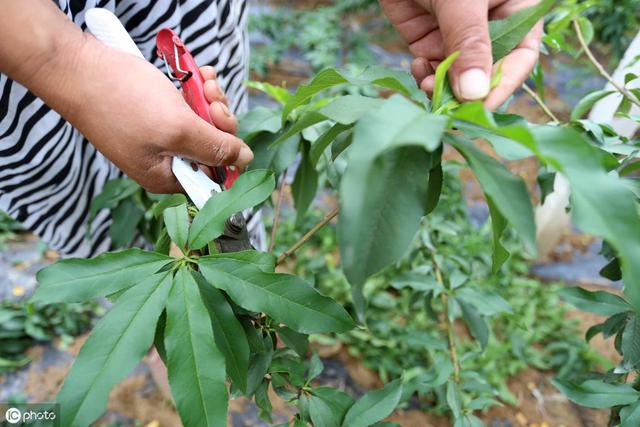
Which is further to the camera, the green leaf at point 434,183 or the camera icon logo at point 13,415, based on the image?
the camera icon logo at point 13,415

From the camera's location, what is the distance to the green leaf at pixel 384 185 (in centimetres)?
38

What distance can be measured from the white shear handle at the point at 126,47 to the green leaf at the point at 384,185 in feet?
1.23

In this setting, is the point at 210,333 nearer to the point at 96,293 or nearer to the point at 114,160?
the point at 96,293

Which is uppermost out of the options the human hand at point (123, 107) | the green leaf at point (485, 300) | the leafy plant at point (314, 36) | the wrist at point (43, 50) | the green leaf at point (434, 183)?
the wrist at point (43, 50)

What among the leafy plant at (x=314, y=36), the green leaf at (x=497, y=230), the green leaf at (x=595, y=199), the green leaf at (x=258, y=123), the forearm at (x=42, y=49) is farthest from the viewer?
the leafy plant at (x=314, y=36)

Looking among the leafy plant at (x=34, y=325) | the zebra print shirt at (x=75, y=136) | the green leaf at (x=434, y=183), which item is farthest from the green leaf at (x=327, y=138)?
the leafy plant at (x=34, y=325)

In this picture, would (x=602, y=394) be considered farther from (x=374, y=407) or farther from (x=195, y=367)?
(x=195, y=367)

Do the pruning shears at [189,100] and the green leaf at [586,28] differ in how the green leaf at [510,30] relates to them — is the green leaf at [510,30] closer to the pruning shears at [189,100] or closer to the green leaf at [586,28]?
the pruning shears at [189,100]

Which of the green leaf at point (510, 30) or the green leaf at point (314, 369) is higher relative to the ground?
the green leaf at point (510, 30)

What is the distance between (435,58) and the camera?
852mm

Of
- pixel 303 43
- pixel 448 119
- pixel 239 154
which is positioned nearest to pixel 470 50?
pixel 448 119

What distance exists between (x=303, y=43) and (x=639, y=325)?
291 cm

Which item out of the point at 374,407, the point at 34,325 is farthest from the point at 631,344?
→ the point at 34,325

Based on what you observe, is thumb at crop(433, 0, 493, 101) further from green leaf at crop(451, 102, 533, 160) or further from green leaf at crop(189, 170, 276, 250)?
green leaf at crop(189, 170, 276, 250)
